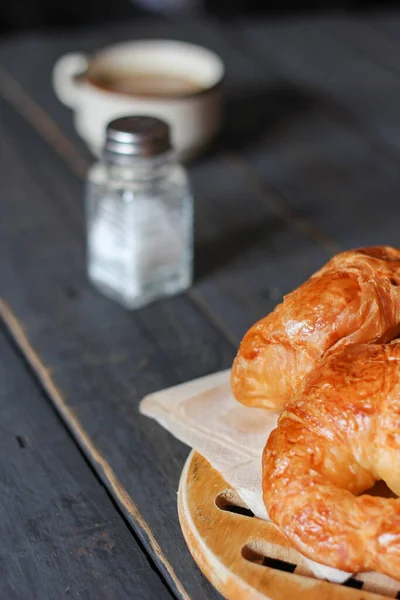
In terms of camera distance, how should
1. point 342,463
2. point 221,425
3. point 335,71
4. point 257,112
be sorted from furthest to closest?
1. point 335,71
2. point 257,112
3. point 221,425
4. point 342,463

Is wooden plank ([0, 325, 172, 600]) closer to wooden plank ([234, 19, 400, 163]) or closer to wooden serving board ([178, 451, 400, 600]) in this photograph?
wooden serving board ([178, 451, 400, 600])

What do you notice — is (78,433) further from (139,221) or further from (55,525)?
(139,221)

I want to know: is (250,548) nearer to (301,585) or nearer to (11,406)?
(301,585)

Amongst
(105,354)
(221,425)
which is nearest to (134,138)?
(105,354)

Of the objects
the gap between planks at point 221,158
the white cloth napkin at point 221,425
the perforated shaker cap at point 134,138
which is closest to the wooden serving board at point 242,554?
the white cloth napkin at point 221,425

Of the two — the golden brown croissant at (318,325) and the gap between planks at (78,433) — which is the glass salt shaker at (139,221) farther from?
the golden brown croissant at (318,325)

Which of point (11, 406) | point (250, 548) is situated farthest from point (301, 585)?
point (11, 406)
